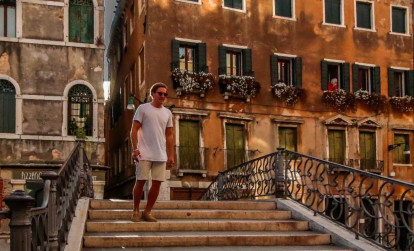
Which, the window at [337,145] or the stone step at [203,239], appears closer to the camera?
the stone step at [203,239]

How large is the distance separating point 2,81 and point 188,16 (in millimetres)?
7381

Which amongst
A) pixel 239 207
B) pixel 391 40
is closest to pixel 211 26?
pixel 391 40

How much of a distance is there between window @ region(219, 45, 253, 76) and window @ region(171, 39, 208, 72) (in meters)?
0.93

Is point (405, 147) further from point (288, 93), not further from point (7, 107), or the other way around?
point (7, 107)

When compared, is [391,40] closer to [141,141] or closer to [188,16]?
[188,16]

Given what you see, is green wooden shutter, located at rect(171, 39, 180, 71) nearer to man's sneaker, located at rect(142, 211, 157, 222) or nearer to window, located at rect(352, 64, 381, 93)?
window, located at rect(352, 64, 381, 93)

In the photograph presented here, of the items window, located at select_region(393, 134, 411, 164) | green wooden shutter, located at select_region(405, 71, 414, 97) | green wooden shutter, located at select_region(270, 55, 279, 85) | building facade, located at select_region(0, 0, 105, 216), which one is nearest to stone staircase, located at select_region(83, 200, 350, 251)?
building facade, located at select_region(0, 0, 105, 216)

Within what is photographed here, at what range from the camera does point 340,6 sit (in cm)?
2864

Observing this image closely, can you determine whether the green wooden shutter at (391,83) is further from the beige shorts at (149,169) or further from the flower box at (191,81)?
the beige shorts at (149,169)

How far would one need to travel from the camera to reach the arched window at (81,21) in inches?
918

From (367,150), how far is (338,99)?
2.62 meters

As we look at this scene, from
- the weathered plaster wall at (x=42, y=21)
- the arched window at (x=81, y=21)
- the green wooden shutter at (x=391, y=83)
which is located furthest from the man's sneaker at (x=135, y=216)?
the green wooden shutter at (x=391, y=83)

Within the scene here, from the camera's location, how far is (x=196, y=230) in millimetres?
9203

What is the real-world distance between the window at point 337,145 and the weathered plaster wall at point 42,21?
1183cm
